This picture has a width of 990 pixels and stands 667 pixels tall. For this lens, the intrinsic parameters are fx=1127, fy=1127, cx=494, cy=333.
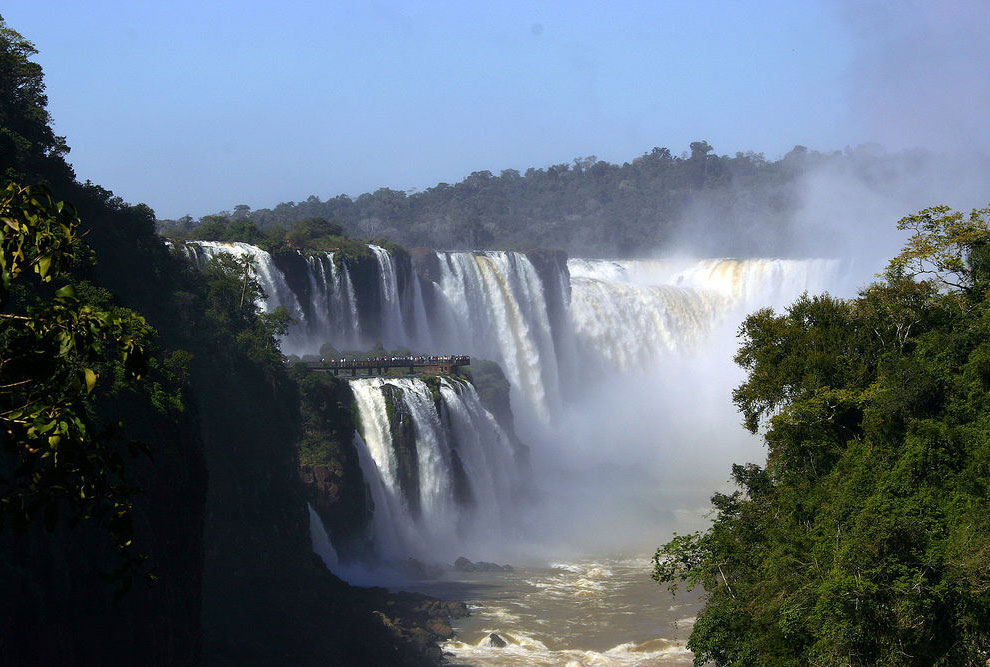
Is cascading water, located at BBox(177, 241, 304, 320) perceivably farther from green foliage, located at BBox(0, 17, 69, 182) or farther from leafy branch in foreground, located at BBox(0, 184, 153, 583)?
leafy branch in foreground, located at BBox(0, 184, 153, 583)

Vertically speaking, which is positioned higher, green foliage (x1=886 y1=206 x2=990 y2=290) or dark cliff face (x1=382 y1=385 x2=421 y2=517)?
green foliage (x1=886 y1=206 x2=990 y2=290)

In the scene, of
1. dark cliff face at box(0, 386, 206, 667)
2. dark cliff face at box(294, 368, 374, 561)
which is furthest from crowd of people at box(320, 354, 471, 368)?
dark cliff face at box(0, 386, 206, 667)

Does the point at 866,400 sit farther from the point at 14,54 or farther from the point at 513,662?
the point at 14,54

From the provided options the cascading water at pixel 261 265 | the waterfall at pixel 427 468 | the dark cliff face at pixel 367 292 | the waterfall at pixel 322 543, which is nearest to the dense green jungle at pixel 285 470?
the waterfall at pixel 322 543

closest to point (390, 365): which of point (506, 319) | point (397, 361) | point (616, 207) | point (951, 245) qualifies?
point (397, 361)

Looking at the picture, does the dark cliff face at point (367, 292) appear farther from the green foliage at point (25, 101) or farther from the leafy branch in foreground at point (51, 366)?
the leafy branch in foreground at point (51, 366)

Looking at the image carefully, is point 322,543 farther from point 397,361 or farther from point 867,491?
point 867,491
